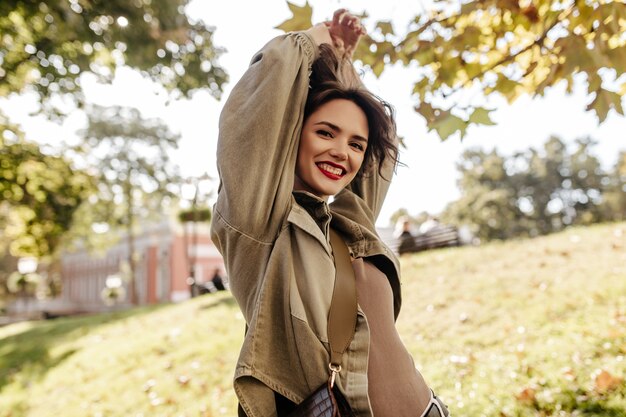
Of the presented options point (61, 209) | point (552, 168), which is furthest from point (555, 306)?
point (552, 168)

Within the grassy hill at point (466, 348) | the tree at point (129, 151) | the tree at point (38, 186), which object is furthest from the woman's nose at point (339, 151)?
the tree at point (129, 151)

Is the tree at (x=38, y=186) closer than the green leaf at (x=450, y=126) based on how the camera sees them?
No

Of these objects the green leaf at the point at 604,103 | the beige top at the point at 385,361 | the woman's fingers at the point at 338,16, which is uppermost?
the woman's fingers at the point at 338,16

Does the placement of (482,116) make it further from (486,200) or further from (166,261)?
(486,200)

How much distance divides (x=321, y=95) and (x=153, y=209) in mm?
27334

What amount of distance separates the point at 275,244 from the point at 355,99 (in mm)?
677

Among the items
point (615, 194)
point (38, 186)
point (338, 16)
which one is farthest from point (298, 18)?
point (615, 194)

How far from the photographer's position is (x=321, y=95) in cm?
176

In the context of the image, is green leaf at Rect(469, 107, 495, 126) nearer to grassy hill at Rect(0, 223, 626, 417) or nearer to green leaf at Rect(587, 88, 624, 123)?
green leaf at Rect(587, 88, 624, 123)

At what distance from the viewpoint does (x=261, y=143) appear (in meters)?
1.51

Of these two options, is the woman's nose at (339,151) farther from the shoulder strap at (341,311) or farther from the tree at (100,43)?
the tree at (100,43)

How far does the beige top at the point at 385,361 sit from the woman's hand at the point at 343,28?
3.05 feet

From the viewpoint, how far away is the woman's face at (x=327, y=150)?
5.66 ft

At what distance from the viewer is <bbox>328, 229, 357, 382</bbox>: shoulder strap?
1.44 metres
